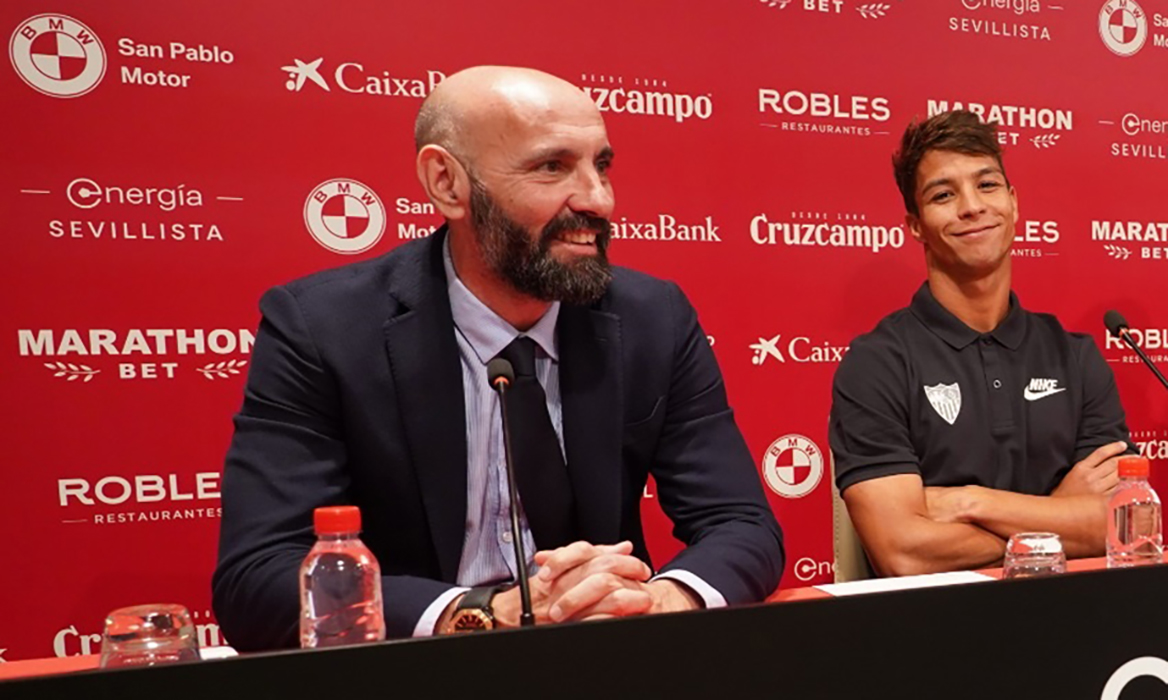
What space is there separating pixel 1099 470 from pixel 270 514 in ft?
6.08

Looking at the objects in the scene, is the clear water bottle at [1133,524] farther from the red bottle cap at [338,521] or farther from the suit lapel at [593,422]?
the red bottle cap at [338,521]

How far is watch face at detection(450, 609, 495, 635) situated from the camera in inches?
49.1

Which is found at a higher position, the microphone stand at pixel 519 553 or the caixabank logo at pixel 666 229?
the caixabank logo at pixel 666 229

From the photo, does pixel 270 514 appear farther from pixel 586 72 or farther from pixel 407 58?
pixel 586 72

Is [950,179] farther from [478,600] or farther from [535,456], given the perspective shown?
[478,600]

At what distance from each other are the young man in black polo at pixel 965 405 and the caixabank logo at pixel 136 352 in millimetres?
1496

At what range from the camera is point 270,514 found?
1.44 meters

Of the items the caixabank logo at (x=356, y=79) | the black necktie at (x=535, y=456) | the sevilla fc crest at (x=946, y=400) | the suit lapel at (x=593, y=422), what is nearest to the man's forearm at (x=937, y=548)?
the sevilla fc crest at (x=946, y=400)

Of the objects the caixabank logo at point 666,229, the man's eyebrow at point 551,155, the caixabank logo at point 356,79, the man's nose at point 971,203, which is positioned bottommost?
the man's eyebrow at point 551,155

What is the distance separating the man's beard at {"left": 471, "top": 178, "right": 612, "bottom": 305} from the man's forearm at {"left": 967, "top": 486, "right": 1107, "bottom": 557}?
1035 millimetres

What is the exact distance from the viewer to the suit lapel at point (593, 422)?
65.3 inches

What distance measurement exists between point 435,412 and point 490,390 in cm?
10

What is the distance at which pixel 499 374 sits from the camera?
1225 millimetres

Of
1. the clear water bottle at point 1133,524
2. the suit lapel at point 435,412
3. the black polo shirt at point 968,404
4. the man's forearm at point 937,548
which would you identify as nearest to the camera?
the suit lapel at point 435,412
